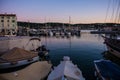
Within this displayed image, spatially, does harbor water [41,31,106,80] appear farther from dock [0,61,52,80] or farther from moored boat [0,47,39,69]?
moored boat [0,47,39,69]

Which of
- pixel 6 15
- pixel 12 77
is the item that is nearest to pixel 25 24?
pixel 6 15

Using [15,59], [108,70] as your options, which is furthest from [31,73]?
[108,70]

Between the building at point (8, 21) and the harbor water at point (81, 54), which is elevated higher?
the building at point (8, 21)

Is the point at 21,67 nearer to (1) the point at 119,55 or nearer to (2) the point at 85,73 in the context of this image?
(2) the point at 85,73

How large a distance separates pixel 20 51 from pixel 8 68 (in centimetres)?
272

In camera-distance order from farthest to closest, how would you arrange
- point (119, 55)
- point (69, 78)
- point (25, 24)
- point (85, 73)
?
point (25, 24), point (119, 55), point (85, 73), point (69, 78)

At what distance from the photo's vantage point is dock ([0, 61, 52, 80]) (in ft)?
64.6

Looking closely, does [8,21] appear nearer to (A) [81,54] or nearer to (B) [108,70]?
(A) [81,54]

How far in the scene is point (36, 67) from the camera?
22.4 meters

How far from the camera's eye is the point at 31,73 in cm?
2080

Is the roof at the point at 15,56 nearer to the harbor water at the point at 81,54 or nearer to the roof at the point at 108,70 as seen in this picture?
the harbor water at the point at 81,54

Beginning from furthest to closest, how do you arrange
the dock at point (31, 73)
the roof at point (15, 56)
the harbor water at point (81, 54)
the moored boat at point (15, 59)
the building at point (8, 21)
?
the building at point (8, 21) → the harbor water at point (81, 54) → the roof at point (15, 56) → the moored boat at point (15, 59) → the dock at point (31, 73)

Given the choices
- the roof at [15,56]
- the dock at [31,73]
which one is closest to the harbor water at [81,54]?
the dock at [31,73]

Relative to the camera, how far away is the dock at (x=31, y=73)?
1968 cm
